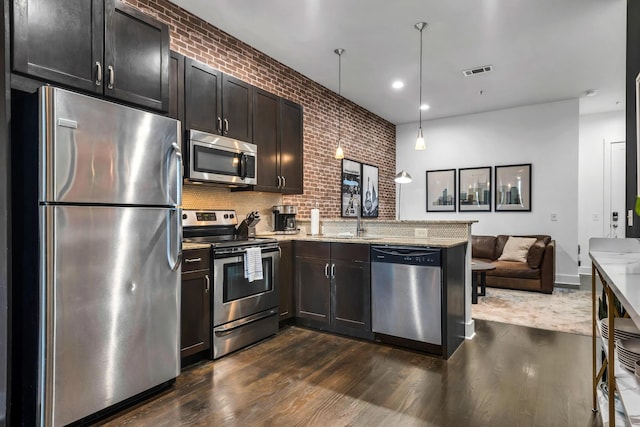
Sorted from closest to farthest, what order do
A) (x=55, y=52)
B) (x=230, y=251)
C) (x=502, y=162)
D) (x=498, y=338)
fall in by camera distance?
(x=55, y=52) → (x=230, y=251) → (x=498, y=338) → (x=502, y=162)

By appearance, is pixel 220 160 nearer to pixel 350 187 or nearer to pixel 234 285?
pixel 234 285

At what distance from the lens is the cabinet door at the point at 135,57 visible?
2.20 metres

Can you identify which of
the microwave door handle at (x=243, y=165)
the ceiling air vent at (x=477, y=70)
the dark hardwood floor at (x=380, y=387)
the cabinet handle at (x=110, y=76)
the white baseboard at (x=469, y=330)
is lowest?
the dark hardwood floor at (x=380, y=387)

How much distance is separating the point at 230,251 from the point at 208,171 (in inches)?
28.0

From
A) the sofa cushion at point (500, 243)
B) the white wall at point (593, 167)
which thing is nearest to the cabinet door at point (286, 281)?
the sofa cushion at point (500, 243)

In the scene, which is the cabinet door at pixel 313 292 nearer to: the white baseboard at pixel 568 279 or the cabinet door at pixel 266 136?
the cabinet door at pixel 266 136

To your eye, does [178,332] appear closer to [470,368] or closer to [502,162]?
[470,368]

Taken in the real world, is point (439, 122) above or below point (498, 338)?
above

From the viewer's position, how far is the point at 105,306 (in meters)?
1.99

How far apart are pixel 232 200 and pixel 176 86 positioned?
1.25 meters

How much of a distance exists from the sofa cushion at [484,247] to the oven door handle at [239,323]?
407cm

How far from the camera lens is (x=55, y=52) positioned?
194cm

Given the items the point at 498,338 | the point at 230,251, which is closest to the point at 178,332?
the point at 230,251

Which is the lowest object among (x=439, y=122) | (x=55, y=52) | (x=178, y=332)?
(x=178, y=332)
